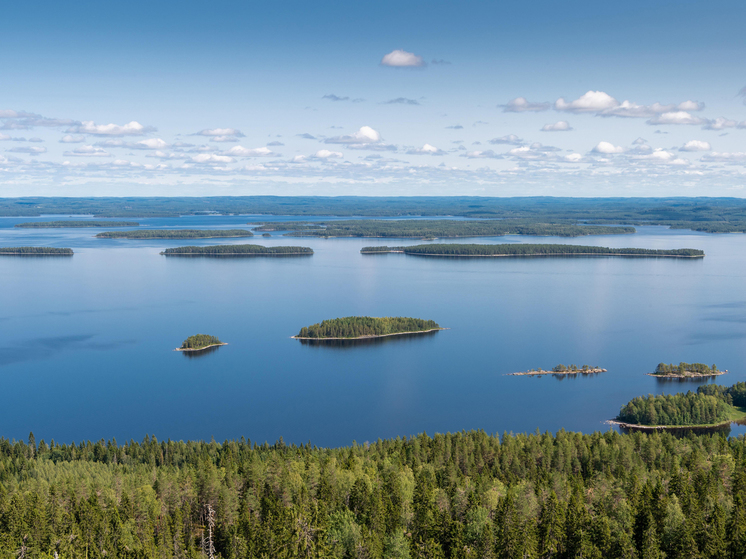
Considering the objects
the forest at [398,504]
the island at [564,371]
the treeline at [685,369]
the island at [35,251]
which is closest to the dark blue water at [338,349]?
the island at [564,371]

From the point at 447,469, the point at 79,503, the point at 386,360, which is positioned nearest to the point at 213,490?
the point at 79,503

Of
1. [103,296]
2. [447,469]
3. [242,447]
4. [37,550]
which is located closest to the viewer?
[37,550]

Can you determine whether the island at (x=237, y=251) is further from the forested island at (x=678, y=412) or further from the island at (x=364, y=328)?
the forested island at (x=678, y=412)

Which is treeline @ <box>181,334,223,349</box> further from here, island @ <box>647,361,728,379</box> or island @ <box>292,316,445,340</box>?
island @ <box>647,361,728,379</box>

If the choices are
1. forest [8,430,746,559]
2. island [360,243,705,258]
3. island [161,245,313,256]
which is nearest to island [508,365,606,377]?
forest [8,430,746,559]

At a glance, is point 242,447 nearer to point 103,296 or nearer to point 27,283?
point 103,296
